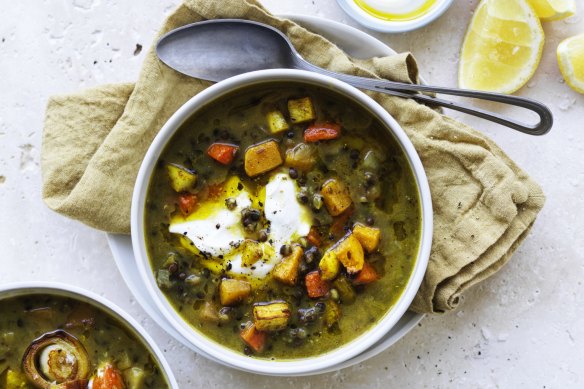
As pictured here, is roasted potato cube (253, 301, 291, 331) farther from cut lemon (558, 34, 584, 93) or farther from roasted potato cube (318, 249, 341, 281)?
cut lemon (558, 34, 584, 93)

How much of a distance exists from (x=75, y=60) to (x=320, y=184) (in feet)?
4.16

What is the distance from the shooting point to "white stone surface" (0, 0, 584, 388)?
10.7 feet

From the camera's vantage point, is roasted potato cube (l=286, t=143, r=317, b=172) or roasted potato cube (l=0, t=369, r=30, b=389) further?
roasted potato cube (l=286, t=143, r=317, b=172)

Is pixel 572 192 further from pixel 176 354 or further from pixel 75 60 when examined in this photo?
pixel 75 60

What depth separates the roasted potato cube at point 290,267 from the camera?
287cm

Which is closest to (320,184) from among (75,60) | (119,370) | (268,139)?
(268,139)

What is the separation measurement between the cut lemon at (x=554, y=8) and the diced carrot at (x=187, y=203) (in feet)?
5.47

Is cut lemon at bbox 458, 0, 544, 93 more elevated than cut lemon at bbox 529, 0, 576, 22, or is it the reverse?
cut lemon at bbox 529, 0, 576, 22

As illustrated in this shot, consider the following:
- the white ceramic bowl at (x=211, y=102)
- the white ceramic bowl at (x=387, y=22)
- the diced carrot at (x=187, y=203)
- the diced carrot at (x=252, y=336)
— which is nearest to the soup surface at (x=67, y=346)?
the white ceramic bowl at (x=211, y=102)

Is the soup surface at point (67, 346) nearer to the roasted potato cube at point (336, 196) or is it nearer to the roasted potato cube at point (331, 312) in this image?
the roasted potato cube at point (331, 312)

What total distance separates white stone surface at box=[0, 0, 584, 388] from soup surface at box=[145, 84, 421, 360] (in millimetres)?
453

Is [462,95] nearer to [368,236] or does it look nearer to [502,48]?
[502,48]

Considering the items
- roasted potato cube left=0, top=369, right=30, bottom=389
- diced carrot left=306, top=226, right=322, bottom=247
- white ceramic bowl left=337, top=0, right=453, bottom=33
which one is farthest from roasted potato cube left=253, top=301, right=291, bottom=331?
white ceramic bowl left=337, top=0, right=453, bottom=33

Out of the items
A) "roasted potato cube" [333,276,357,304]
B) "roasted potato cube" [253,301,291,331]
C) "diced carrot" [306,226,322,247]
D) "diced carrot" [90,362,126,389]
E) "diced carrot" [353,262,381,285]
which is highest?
"diced carrot" [306,226,322,247]
